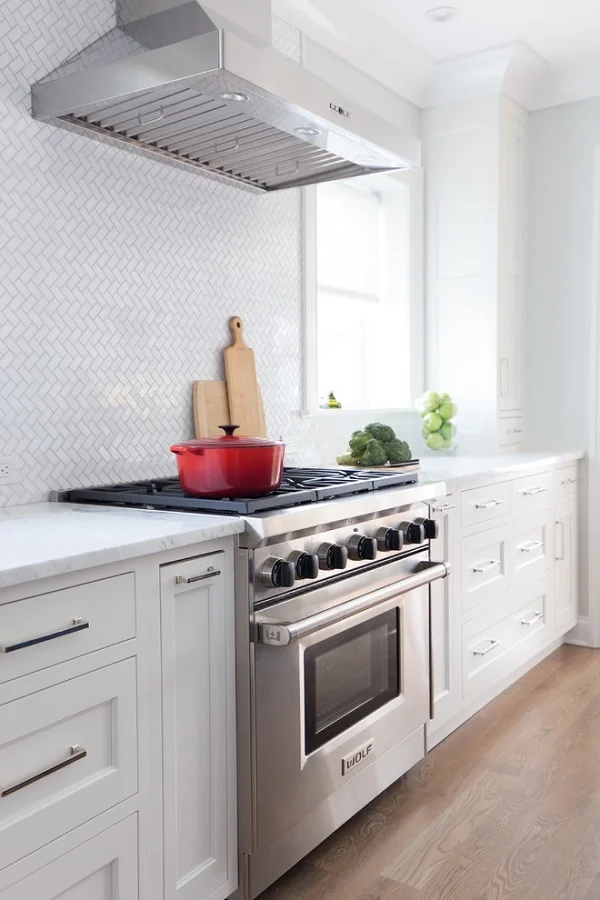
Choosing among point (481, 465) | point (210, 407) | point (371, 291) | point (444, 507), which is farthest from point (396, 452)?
point (371, 291)

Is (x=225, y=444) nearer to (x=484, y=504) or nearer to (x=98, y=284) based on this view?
(x=98, y=284)

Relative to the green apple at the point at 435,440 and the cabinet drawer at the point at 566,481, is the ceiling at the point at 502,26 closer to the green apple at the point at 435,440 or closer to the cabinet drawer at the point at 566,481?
the green apple at the point at 435,440

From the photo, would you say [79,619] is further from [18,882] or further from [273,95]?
[273,95]

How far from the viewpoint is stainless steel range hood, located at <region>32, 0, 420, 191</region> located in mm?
1885

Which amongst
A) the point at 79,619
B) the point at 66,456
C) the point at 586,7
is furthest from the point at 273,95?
the point at 586,7

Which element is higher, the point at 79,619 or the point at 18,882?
the point at 79,619

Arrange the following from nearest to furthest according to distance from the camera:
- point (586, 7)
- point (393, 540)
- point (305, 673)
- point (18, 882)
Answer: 1. point (18, 882)
2. point (305, 673)
3. point (393, 540)
4. point (586, 7)

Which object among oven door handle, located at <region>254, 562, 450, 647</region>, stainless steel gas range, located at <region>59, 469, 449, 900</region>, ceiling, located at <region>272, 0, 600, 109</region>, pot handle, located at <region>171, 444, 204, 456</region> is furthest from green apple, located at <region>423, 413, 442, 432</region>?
pot handle, located at <region>171, 444, 204, 456</region>

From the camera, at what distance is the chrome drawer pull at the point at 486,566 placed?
2963mm

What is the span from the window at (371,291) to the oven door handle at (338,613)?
1371 millimetres

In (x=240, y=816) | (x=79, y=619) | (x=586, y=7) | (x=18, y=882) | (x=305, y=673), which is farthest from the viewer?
(x=586, y=7)

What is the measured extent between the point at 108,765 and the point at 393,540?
97cm

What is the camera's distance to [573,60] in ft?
12.2

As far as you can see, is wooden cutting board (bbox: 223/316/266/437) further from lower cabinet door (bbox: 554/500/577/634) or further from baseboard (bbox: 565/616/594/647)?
baseboard (bbox: 565/616/594/647)
